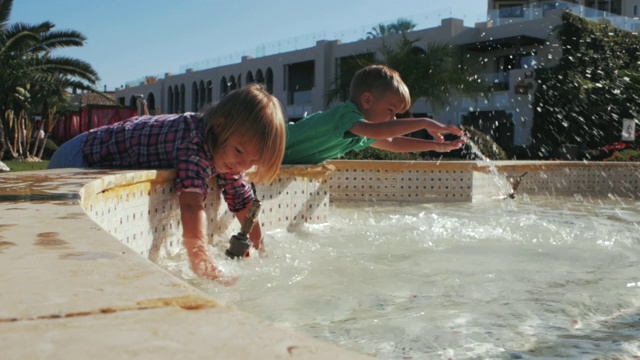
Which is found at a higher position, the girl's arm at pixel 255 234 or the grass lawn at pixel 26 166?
the grass lawn at pixel 26 166

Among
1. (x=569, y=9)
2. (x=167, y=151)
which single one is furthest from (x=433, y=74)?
(x=167, y=151)

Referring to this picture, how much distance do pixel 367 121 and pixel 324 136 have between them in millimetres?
478

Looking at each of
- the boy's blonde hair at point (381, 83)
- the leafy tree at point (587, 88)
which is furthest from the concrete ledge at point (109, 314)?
the leafy tree at point (587, 88)

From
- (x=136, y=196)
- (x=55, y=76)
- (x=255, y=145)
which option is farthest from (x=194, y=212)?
(x=55, y=76)

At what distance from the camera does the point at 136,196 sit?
3217 mm

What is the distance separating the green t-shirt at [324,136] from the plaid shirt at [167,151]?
34.7 inches

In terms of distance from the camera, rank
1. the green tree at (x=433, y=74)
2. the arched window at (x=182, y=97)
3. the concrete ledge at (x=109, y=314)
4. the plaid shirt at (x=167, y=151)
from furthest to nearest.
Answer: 1. the arched window at (x=182, y=97)
2. the green tree at (x=433, y=74)
3. the plaid shirt at (x=167, y=151)
4. the concrete ledge at (x=109, y=314)

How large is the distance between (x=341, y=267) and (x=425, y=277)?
20.1 inches

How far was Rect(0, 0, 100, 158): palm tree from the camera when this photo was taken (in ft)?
52.6

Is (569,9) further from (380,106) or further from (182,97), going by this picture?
(182,97)

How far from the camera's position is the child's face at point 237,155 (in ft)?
8.96

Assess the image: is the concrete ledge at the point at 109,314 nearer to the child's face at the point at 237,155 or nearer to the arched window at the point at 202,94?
the child's face at the point at 237,155

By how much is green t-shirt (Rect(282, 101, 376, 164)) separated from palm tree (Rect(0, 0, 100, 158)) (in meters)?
13.0

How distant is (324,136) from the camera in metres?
4.80
